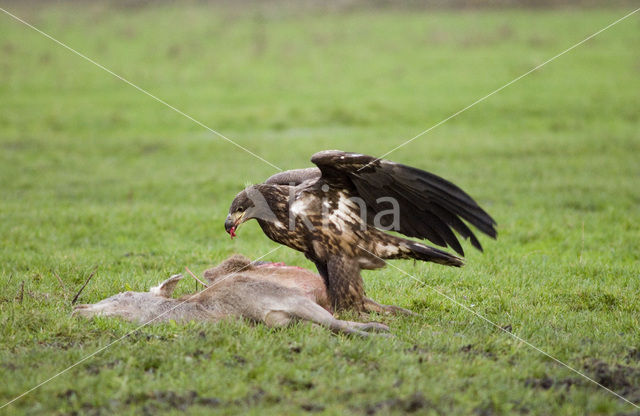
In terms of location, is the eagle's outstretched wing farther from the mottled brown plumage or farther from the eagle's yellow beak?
the eagle's yellow beak

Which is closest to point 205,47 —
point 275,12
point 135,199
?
point 275,12

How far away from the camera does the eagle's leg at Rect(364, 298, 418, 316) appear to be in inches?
227

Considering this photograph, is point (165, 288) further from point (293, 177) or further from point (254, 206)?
point (293, 177)

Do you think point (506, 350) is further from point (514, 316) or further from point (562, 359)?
point (514, 316)

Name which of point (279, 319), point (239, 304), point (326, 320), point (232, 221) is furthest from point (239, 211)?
point (326, 320)

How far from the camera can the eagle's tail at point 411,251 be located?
570 centimetres

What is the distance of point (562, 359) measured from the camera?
475 centimetres

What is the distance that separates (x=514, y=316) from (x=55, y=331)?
12.0 feet

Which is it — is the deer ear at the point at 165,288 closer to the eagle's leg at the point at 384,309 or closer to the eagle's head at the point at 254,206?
the eagle's head at the point at 254,206

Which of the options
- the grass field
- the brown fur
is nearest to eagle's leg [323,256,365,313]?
the brown fur

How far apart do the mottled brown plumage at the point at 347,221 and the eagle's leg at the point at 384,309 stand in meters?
0.09

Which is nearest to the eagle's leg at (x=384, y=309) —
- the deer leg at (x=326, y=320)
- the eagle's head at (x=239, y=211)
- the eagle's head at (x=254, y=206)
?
the deer leg at (x=326, y=320)

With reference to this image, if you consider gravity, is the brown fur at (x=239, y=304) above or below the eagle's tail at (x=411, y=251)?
below

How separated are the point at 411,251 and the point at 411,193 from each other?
540mm
